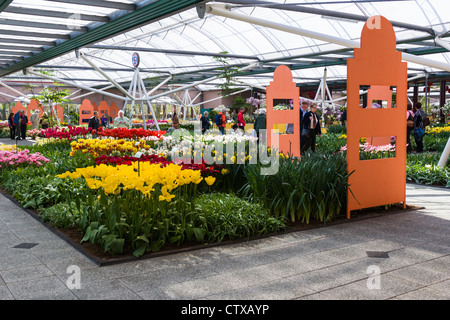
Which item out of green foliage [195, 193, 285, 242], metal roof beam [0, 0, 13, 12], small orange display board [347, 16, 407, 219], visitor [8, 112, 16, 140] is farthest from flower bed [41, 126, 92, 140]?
visitor [8, 112, 16, 140]

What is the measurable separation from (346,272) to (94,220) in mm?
2625

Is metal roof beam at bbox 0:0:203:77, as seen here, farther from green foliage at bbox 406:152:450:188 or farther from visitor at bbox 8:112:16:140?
visitor at bbox 8:112:16:140

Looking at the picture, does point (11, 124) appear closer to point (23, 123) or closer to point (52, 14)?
point (23, 123)

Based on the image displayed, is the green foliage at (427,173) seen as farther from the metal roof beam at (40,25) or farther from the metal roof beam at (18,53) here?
the metal roof beam at (18,53)

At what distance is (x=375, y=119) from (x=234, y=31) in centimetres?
1686

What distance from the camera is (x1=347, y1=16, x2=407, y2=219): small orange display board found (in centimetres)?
583

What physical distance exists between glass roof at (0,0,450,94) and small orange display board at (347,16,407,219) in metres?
3.64

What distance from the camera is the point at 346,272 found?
12.3 ft

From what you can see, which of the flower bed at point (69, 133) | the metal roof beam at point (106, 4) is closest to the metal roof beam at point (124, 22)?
the metal roof beam at point (106, 4)

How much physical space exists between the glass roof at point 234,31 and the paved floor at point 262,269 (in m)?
5.29

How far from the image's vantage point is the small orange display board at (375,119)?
19.1 feet

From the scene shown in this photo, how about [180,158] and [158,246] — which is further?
[180,158]
